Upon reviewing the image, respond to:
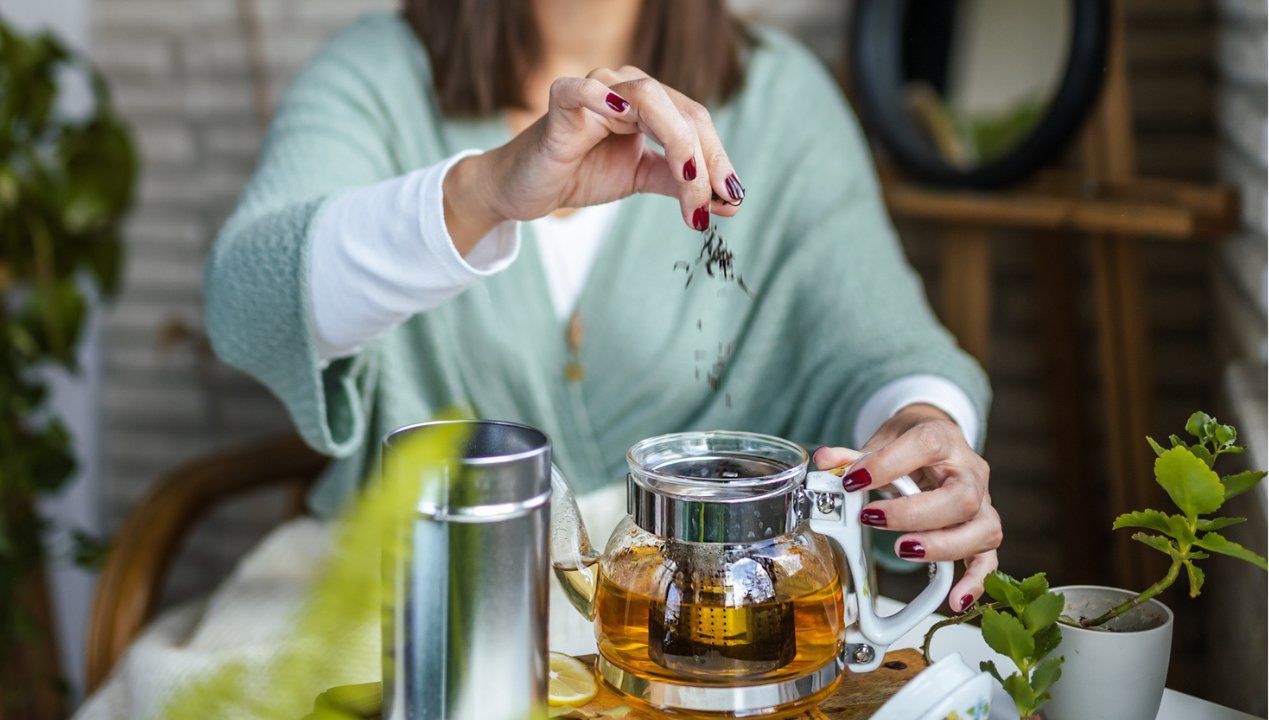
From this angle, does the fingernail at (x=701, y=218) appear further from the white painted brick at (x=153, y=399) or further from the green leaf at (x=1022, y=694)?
the white painted brick at (x=153, y=399)

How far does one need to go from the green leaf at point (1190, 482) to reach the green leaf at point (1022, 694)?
0.41 feet

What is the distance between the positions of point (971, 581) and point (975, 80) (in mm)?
918

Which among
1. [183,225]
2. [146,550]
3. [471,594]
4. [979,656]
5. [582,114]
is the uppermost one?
[582,114]

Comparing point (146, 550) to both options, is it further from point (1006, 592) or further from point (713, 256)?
point (1006, 592)

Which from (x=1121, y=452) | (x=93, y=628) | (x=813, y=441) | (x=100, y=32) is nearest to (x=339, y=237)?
(x=813, y=441)

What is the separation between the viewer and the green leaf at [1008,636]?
0.57m

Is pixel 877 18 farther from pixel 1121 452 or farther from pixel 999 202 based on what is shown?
pixel 1121 452

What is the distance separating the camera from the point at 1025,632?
0.58 meters

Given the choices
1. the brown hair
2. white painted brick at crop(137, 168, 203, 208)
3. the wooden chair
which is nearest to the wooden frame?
the brown hair

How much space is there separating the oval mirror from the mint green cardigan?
211 millimetres

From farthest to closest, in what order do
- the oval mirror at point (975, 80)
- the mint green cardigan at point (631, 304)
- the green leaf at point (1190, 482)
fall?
the oval mirror at point (975, 80) → the mint green cardigan at point (631, 304) → the green leaf at point (1190, 482)

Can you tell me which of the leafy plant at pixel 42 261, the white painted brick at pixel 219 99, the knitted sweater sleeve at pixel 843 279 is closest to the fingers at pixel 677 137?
the knitted sweater sleeve at pixel 843 279

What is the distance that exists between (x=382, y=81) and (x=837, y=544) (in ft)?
2.69

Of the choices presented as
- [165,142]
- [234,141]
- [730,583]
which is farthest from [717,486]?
[165,142]
